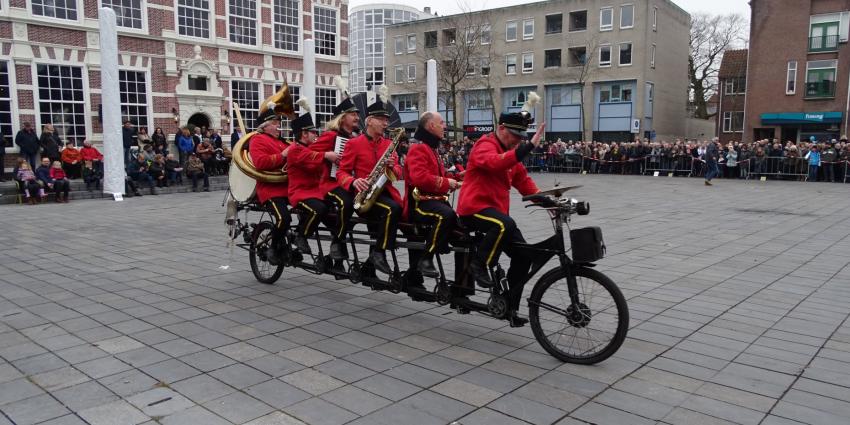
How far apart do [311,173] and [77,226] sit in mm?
7764

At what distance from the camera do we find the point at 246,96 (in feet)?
99.0

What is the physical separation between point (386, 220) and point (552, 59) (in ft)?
163

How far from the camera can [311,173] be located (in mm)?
6680

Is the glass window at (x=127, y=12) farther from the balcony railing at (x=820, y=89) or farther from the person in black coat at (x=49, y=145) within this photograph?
the balcony railing at (x=820, y=89)

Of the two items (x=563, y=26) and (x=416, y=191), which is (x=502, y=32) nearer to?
(x=563, y=26)

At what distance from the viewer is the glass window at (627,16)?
47.9 meters

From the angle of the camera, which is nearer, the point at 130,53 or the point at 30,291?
the point at 30,291

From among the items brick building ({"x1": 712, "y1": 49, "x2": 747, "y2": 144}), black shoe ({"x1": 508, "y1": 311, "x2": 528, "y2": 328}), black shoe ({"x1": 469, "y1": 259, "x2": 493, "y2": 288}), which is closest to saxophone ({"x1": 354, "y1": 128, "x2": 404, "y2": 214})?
black shoe ({"x1": 469, "y1": 259, "x2": 493, "y2": 288})

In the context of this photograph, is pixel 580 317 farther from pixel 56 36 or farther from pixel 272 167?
pixel 56 36

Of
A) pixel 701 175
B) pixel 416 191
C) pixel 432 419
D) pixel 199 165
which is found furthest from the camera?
pixel 701 175

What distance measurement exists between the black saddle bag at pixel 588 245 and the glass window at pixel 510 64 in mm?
51688

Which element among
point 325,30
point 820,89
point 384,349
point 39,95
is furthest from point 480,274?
point 820,89

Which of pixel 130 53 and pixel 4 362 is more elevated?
pixel 130 53

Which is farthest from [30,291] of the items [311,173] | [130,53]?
[130,53]
